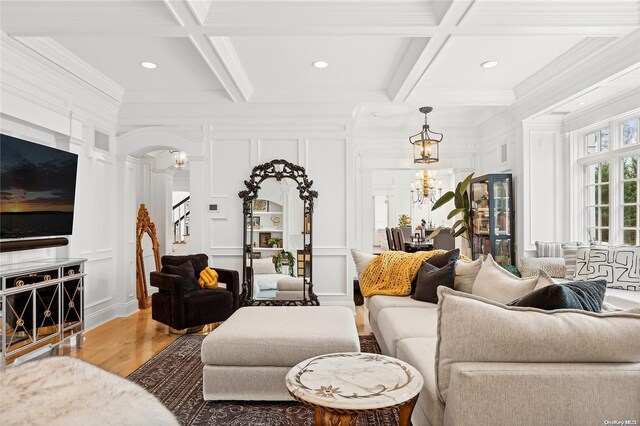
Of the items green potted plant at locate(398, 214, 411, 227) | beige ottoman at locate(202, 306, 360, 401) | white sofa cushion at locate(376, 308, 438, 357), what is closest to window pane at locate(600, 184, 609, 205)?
white sofa cushion at locate(376, 308, 438, 357)

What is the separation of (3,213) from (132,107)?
2339mm

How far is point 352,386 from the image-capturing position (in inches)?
65.7

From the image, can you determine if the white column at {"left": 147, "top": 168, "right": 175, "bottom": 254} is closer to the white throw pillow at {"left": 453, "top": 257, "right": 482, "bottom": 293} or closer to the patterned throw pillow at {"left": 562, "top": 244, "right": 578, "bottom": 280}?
the white throw pillow at {"left": 453, "top": 257, "right": 482, "bottom": 293}

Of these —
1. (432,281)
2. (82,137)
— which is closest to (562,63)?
(432,281)

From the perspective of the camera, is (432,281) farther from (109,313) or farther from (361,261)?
(109,313)

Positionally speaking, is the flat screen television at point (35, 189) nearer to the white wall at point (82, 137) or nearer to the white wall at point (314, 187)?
the white wall at point (82, 137)

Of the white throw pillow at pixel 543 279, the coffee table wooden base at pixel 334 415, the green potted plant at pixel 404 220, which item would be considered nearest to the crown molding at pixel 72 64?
the coffee table wooden base at pixel 334 415

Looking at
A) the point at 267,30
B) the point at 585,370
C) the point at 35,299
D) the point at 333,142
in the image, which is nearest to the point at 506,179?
the point at 333,142

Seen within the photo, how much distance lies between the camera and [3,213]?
3.05 meters

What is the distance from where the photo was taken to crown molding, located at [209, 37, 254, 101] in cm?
337

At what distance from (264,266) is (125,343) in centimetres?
172

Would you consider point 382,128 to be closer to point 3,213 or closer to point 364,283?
point 364,283

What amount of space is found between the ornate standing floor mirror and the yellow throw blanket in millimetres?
1175

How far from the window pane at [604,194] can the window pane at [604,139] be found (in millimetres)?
407
